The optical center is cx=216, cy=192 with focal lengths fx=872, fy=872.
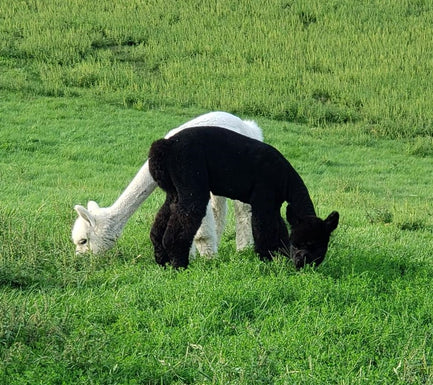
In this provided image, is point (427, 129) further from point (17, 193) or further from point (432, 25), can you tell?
point (17, 193)

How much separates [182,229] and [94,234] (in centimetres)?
93

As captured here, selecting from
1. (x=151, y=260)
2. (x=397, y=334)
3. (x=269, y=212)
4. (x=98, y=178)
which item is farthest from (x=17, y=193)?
(x=397, y=334)

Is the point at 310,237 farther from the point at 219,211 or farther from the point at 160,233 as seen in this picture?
the point at 219,211

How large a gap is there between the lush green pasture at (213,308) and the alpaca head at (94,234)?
0.39 feet

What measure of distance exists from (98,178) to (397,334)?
8.08 m

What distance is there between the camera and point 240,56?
21.4 meters

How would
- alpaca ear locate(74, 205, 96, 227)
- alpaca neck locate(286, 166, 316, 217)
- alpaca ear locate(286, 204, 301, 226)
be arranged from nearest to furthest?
alpaca ear locate(286, 204, 301, 226) → alpaca neck locate(286, 166, 316, 217) → alpaca ear locate(74, 205, 96, 227)

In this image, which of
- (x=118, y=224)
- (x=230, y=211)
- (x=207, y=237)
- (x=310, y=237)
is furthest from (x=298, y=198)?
(x=230, y=211)

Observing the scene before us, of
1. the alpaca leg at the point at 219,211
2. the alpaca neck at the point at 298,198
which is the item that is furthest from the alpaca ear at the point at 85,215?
the alpaca neck at the point at 298,198

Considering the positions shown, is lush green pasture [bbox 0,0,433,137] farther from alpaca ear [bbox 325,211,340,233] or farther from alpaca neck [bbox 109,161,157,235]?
alpaca ear [bbox 325,211,340,233]

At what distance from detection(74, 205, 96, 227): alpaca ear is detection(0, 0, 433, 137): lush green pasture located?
10494 mm

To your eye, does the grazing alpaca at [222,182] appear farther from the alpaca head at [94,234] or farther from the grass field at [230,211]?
the alpaca head at [94,234]

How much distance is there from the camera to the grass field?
18.0 feet

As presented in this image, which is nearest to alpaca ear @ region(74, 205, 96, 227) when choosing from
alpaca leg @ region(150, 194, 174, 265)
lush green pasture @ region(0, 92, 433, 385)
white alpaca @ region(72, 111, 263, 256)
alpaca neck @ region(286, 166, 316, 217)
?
white alpaca @ region(72, 111, 263, 256)
